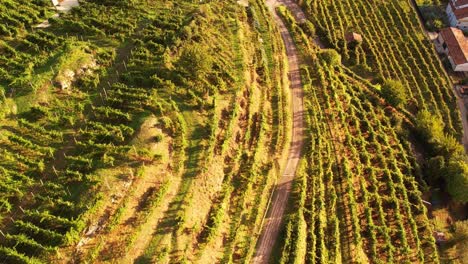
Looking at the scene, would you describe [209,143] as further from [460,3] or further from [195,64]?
[460,3]

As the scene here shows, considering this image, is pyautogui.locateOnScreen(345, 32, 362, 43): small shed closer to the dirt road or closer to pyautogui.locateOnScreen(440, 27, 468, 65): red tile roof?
the dirt road

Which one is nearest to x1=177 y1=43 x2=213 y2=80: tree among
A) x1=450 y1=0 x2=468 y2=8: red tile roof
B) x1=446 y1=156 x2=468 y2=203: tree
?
x1=446 y1=156 x2=468 y2=203: tree

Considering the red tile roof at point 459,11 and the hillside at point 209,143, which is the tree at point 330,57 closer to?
the hillside at point 209,143

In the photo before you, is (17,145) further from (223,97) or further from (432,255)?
(432,255)

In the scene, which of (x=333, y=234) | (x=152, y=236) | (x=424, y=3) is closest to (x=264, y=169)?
(x=333, y=234)

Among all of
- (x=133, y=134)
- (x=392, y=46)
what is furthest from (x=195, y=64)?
(x=392, y=46)
